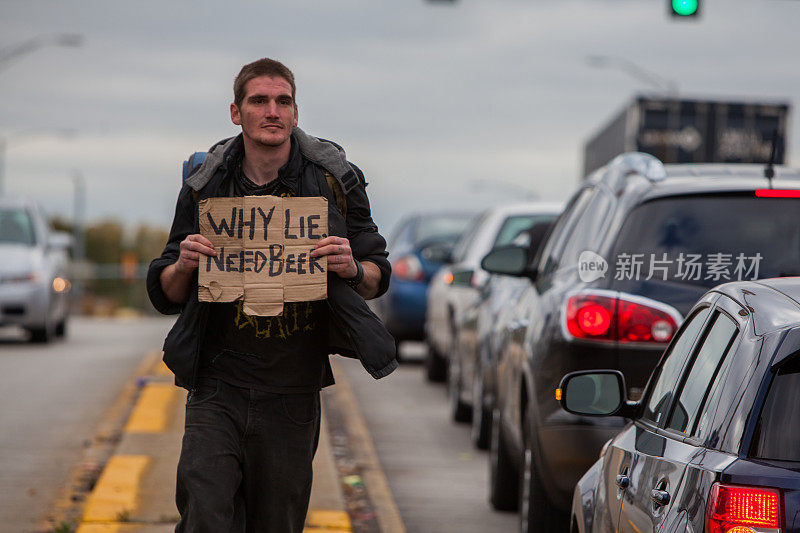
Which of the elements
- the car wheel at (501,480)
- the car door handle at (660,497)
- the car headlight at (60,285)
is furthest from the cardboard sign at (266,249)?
the car headlight at (60,285)

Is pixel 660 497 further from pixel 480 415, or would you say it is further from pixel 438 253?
pixel 438 253

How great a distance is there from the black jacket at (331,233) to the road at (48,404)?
3094 mm

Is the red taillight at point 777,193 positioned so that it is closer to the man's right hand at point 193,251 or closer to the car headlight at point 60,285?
the man's right hand at point 193,251

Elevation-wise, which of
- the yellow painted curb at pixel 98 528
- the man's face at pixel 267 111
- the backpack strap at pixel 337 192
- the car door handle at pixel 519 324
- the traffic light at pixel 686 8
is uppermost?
the traffic light at pixel 686 8

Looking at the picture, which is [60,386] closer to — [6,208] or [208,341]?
[6,208]

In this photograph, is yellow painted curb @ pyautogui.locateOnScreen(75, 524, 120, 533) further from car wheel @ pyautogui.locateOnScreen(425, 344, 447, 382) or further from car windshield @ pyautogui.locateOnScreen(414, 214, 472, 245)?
car windshield @ pyautogui.locateOnScreen(414, 214, 472, 245)

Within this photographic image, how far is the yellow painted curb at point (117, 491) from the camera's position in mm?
7219

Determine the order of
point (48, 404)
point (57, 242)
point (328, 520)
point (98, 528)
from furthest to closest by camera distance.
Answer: point (57, 242), point (48, 404), point (328, 520), point (98, 528)

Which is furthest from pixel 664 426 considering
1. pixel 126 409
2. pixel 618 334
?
pixel 126 409

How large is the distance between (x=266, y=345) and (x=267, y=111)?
2.49 ft

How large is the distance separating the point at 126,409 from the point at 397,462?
326cm

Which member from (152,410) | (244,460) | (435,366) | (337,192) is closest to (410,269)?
(435,366)

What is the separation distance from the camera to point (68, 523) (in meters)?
7.45

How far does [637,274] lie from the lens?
607 cm
